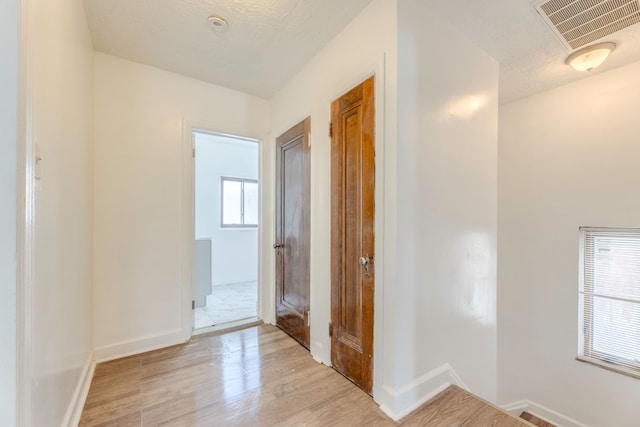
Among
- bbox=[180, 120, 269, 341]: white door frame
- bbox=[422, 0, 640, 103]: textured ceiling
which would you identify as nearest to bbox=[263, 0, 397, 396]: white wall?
bbox=[422, 0, 640, 103]: textured ceiling

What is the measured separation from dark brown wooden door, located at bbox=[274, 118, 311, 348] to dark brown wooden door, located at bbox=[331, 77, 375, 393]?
440 millimetres

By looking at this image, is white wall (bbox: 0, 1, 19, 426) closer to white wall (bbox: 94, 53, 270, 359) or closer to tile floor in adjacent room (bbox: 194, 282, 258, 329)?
white wall (bbox: 94, 53, 270, 359)

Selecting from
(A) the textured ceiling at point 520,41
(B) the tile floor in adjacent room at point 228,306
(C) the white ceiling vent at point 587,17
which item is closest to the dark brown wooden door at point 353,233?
(A) the textured ceiling at point 520,41

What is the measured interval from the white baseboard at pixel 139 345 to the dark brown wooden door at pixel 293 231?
1.01 meters

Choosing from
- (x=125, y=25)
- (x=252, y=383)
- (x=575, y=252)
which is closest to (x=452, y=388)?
(x=252, y=383)

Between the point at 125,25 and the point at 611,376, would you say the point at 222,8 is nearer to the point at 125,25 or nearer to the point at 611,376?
the point at 125,25

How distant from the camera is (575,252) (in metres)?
2.64

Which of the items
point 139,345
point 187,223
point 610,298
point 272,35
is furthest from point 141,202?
point 610,298

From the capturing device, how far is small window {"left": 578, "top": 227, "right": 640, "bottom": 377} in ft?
7.92

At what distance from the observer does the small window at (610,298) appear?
241cm

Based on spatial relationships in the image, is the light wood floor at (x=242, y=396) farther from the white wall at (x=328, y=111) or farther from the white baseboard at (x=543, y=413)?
the white baseboard at (x=543, y=413)

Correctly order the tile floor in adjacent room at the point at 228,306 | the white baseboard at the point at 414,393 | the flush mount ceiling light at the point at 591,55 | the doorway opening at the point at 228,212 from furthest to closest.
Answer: the doorway opening at the point at 228,212 → the tile floor in adjacent room at the point at 228,306 → the flush mount ceiling light at the point at 591,55 → the white baseboard at the point at 414,393

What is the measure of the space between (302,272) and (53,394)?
1702mm

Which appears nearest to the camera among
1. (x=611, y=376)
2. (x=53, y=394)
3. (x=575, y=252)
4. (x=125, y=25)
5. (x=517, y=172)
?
(x=53, y=394)
